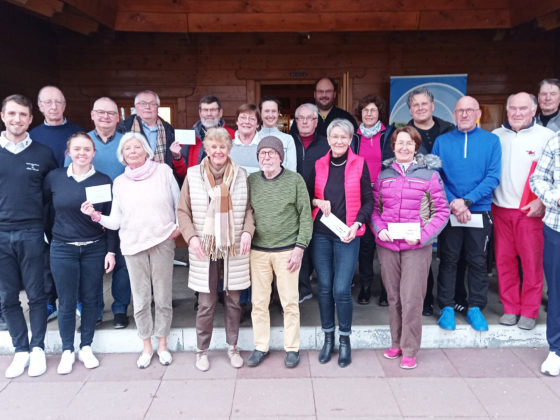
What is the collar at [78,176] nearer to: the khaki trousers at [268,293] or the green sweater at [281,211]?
the green sweater at [281,211]

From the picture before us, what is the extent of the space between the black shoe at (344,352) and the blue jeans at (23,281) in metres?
1.97

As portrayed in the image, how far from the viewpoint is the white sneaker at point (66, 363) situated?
271 cm

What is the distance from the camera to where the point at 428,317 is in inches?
124

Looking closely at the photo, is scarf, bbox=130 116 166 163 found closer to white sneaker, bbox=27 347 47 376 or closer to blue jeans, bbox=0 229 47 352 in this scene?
blue jeans, bbox=0 229 47 352

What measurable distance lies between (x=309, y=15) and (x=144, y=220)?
3615 mm

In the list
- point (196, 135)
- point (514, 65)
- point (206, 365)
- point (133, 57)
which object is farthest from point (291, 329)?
point (514, 65)

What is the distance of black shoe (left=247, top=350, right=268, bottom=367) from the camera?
275cm

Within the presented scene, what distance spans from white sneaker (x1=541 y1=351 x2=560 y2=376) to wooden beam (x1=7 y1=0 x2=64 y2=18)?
4.94 meters

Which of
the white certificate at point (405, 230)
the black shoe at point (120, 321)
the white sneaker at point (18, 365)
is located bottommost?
the white sneaker at point (18, 365)

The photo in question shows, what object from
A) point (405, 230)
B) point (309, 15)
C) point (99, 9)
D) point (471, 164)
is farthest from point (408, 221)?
point (99, 9)

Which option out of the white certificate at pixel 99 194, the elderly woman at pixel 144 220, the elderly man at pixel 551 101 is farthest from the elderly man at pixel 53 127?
the elderly man at pixel 551 101

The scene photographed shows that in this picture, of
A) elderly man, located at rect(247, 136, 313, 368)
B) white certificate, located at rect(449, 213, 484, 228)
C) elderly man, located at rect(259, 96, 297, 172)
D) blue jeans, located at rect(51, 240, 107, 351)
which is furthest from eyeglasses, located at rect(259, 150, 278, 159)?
white certificate, located at rect(449, 213, 484, 228)

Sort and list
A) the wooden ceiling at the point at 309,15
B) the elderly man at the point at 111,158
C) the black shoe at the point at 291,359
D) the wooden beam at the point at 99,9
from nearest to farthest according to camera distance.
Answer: the black shoe at the point at 291,359, the elderly man at the point at 111,158, the wooden beam at the point at 99,9, the wooden ceiling at the point at 309,15

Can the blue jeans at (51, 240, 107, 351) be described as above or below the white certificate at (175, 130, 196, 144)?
below
